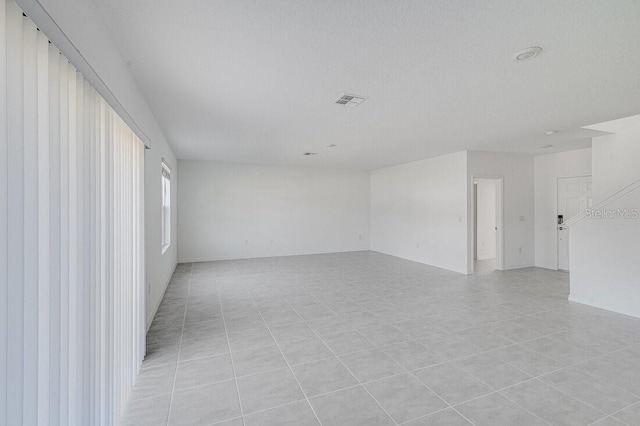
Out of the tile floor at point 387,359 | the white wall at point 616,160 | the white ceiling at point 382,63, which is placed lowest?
the tile floor at point 387,359

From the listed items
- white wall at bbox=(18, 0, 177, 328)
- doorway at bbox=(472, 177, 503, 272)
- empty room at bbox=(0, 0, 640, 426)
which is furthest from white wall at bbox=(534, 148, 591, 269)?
white wall at bbox=(18, 0, 177, 328)

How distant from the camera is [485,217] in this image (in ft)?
26.3

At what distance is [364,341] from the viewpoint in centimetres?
298

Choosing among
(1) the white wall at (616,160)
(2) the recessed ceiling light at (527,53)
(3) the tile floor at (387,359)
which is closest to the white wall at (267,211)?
(3) the tile floor at (387,359)

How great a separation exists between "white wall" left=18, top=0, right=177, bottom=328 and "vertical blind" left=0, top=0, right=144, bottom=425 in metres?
0.06

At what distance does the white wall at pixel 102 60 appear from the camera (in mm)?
1161

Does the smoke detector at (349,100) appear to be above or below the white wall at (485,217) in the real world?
above

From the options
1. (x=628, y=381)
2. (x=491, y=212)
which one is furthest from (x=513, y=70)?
(x=491, y=212)

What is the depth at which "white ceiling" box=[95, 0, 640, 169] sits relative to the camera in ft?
5.75

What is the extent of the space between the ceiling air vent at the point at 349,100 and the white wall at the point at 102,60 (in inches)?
76.9

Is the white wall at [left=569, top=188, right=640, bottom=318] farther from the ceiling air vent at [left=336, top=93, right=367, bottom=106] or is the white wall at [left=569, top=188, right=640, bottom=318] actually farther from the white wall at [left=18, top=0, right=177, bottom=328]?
the white wall at [left=18, top=0, right=177, bottom=328]

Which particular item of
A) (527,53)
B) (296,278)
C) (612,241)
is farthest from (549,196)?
(296,278)

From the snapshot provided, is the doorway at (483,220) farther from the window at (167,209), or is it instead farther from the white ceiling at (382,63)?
the window at (167,209)

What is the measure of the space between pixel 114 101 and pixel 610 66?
3.77m
